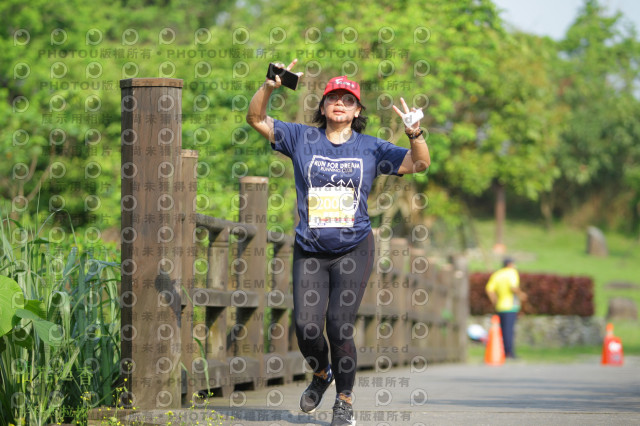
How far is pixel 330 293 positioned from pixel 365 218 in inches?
16.2

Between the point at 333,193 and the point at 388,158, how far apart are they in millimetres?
372

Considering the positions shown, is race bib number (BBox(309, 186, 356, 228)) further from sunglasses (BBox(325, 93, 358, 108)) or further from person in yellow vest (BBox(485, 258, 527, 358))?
person in yellow vest (BBox(485, 258, 527, 358))

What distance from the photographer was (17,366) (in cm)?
452

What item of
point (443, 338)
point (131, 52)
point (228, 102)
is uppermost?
point (131, 52)

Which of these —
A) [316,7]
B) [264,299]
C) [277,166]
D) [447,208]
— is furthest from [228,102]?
[447,208]

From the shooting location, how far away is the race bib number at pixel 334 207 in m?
4.71

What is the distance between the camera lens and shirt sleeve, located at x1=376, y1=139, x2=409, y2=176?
486 centimetres

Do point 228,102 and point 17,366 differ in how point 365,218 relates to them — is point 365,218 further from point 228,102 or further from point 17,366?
point 228,102

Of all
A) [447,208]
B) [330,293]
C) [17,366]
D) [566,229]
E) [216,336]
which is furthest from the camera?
[566,229]

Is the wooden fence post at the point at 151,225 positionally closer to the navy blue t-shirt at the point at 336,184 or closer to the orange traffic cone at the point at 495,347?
the navy blue t-shirt at the point at 336,184

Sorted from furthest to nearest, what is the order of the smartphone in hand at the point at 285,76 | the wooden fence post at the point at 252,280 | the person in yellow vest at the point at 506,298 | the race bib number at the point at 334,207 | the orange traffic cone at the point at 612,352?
1. the person in yellow vest at the point at 506,298
2. the orange traffic cone at the point at 612,352
3. the wooden fence post at the point at 252,280
4. the race bib number at the point at 334,207
5. the smartphone in hand at the point at 285,76

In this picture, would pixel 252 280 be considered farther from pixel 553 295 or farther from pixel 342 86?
pixel 553 295

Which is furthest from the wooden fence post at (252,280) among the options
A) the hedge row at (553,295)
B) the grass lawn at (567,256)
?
the grass lawn at (567,256)

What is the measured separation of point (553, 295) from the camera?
26.6 m
